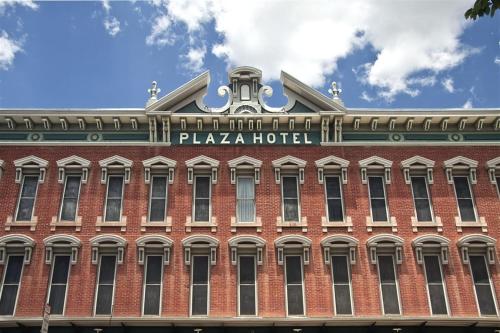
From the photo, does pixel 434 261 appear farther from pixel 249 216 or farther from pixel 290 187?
pixel 249 216

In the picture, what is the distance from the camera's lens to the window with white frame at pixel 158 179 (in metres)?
20.5

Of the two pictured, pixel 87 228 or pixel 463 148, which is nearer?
pixel 87 228

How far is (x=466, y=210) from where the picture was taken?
20.5 metres

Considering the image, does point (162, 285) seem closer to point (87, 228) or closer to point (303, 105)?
point (87, 228)

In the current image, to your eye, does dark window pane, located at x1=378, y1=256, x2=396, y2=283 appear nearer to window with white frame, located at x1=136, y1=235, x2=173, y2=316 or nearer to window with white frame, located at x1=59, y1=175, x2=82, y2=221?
window with white frame, located at x1=136, y1=235, x2=173, y2=316

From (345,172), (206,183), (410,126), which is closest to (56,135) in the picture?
(206,183)

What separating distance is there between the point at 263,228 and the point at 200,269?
8.95 ft

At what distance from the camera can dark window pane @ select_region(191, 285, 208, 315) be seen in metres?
18.7

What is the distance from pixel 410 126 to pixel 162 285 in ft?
37.4

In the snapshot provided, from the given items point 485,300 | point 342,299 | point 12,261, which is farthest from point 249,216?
point 485,300

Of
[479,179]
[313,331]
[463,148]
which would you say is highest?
[463,148]

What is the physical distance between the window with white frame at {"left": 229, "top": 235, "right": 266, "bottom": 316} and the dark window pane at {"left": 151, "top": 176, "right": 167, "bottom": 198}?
11.1 ft

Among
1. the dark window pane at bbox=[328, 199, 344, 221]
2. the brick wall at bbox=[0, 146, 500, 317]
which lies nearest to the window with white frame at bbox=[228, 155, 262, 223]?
the brick wall at bbox=[0, 146, 500, 317]

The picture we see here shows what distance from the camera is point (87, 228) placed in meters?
19.8
